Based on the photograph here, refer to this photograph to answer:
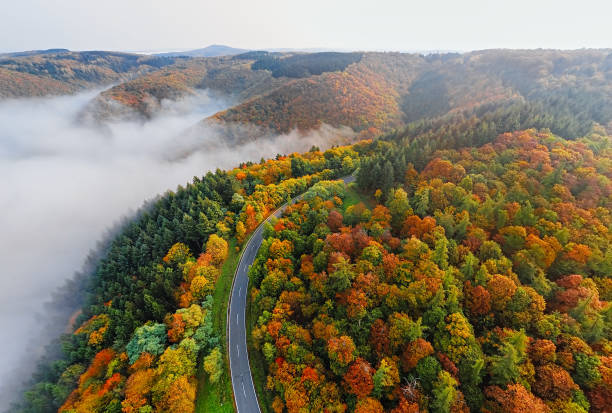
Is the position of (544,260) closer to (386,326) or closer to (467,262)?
(467,262)

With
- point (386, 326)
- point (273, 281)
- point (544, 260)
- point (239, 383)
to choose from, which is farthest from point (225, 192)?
point (544, 260)

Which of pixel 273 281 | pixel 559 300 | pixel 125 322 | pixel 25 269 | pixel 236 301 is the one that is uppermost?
pixel 559 300

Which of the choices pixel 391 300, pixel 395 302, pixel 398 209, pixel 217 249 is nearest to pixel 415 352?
pixel 395 302

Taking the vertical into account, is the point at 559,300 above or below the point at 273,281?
above

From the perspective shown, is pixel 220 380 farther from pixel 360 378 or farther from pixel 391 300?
pixel 391 300

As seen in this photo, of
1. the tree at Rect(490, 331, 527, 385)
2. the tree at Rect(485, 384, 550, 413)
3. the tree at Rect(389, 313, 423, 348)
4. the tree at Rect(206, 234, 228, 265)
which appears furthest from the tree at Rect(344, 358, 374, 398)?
the tree at Rect(206, 234, 228, 265)

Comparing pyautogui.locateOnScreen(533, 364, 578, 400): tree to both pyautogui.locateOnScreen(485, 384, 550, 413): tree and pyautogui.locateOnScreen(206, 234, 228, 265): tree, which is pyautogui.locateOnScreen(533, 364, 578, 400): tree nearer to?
pyautogui.locateOnScreen(485, 384, 550, 413): tree

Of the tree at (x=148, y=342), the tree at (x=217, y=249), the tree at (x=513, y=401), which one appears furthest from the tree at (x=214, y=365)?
the tree at (x=513, y=401)
